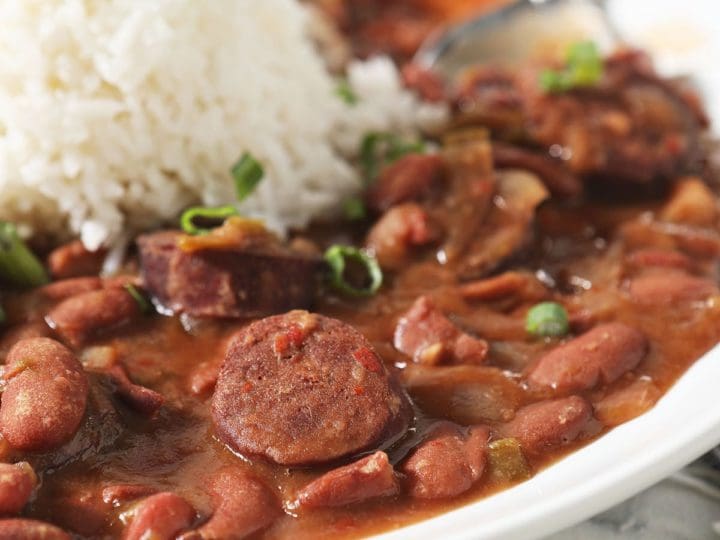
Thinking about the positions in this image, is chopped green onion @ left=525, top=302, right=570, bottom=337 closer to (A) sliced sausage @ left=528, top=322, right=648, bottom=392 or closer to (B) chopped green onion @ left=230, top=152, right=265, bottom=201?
(A) sliced sausage @ left=528, top=322, right=648, bottom=392

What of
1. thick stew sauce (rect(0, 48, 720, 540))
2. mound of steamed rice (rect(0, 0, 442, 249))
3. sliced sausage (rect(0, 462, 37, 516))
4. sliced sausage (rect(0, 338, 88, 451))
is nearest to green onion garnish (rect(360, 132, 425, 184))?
thick stew sauce (rect(0, 48, 720, 540))

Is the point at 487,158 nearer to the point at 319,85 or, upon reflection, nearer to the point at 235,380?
the point at 319,85

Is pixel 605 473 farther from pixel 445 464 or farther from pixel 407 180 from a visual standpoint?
pixel 407 180

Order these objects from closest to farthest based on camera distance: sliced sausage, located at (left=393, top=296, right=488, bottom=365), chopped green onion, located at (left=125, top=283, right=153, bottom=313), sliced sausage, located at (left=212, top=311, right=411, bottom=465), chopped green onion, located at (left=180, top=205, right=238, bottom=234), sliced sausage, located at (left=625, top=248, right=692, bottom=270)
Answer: sliced sausage, located at (left=212, top=311, right=411, bottom=465)
sliced sausage, located at (left=393, top=296, right=488, bottom=365)
chopped green onion, located at (left=125, top=283, right=153, bottom=313)
chopped green onion, located at (left=180, top=205, right=238, bottom=234)
sliced sausage, located at (left=625, top=248, right=692, bottom=270)

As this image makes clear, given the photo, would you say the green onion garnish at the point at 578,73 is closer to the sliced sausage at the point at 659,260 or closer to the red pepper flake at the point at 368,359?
the sliced sausage at the point at 659,260

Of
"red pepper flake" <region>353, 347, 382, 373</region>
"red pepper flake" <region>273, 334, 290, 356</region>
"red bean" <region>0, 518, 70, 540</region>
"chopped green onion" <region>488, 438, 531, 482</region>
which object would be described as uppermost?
"red pepper flake" <region>273, 334, 290, 356</region>

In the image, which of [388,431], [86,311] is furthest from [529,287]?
[86,311]

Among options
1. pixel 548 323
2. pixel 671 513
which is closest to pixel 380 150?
pixel 548 323
